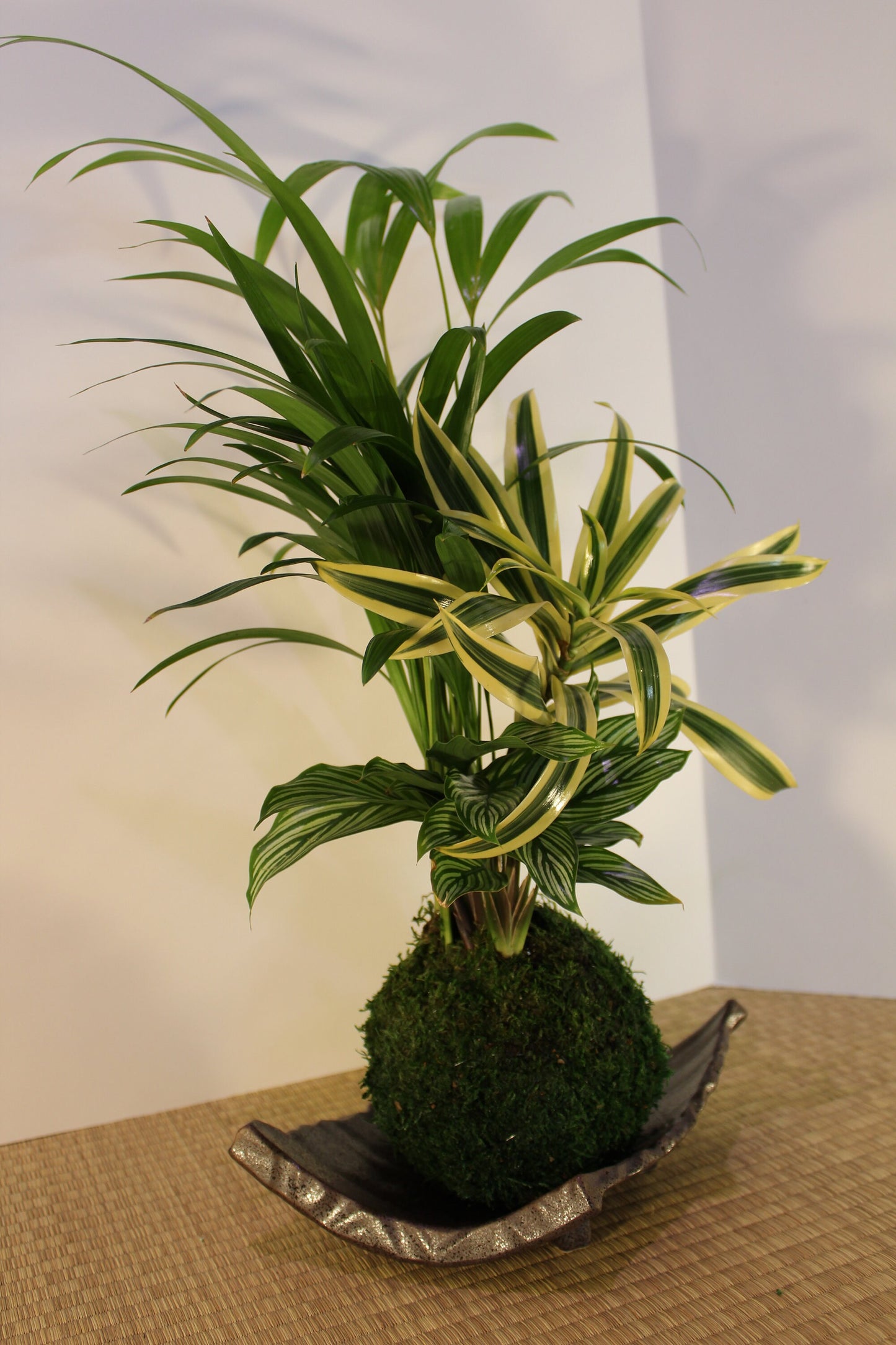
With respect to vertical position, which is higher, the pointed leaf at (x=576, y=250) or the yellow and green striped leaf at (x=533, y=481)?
the pointed leaf at (x=576, y=250)

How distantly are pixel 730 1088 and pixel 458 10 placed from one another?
1784 mm

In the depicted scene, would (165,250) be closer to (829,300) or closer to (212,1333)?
(829,300)

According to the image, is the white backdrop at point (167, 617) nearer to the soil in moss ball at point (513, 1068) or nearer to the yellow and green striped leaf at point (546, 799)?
the soil in moss ball at point (513, 1068)

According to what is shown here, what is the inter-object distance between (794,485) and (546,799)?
101 cm

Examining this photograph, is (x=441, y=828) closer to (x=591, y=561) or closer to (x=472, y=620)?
(x=472, y=620)

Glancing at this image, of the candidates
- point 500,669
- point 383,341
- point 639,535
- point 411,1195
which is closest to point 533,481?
point 639,535

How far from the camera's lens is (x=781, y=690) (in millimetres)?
1760

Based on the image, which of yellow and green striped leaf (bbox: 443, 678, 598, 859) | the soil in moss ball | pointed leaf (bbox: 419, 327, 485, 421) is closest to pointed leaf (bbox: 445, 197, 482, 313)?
pointed leaf (bbox: 419, 327, 485, 421)

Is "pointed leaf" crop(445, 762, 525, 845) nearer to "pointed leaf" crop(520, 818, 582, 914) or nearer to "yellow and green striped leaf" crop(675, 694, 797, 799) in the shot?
"pointed leaf" crop(520, 818, 582, 914)

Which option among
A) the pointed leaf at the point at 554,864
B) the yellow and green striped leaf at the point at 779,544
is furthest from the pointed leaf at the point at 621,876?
the yellow and green striped leaf at the point at 779,544

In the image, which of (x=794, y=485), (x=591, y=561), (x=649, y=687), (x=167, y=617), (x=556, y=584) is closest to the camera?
(x=649, y=687)

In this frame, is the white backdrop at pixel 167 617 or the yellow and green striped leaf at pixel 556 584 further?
the white backdrop at pixel 167 617

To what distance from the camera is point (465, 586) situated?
1.05 metres

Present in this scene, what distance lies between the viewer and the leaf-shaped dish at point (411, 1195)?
3.22 feet
